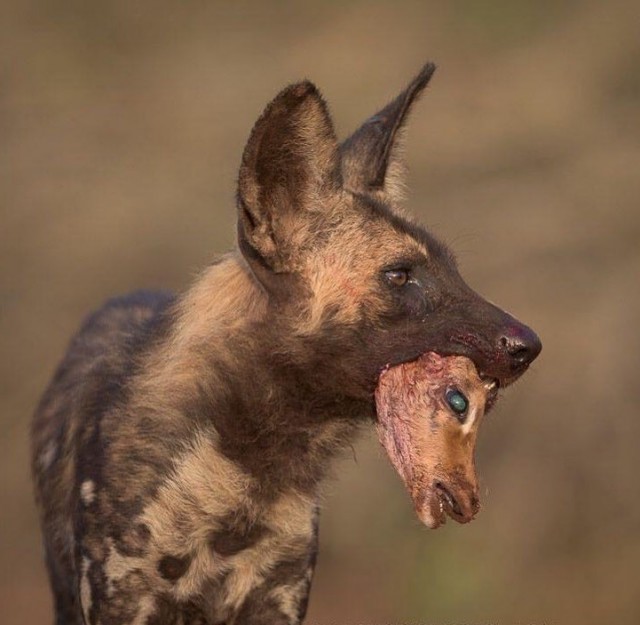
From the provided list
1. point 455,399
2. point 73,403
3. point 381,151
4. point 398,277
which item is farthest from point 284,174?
point 73,403

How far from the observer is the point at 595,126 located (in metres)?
11.6

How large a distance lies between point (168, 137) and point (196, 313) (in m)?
8.68

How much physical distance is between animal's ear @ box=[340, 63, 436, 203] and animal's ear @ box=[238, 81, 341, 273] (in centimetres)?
22

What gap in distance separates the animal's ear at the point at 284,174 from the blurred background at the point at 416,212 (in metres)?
2.47

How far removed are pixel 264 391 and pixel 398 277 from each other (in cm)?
44

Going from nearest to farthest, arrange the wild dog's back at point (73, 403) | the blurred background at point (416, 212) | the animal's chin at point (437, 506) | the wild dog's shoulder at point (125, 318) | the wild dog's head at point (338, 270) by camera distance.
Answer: the animal's chin at point (437, 506) → the wild dog's head at point (338, 270) → the wild dog's back at point (73, 403) → the wild dog's shoulder at point (125, 318) → the blurred background at point (416, 212)

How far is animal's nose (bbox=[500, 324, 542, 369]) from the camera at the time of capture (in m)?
3.93

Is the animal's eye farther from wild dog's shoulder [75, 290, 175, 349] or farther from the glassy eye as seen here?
wild dog's shoulder [75, 290, 175, 349]

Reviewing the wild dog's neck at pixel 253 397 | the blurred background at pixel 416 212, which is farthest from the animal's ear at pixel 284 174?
the blurred background at pixel 416 212

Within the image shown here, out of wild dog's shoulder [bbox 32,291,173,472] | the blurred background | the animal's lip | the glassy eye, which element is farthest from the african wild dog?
the blurred background

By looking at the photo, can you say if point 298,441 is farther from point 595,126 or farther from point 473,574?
point 595,126

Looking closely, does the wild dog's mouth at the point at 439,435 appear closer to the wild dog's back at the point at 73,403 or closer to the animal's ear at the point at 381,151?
the animal's ear at the point at 381,151

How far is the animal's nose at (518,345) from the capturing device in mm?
3926

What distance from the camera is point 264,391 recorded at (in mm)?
4227
